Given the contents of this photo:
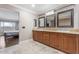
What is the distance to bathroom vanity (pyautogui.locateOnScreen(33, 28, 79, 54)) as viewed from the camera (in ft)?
8.02

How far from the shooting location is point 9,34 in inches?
116

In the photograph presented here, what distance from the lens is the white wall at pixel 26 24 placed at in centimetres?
293

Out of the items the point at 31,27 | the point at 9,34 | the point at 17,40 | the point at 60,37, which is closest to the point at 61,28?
the point at 60,37

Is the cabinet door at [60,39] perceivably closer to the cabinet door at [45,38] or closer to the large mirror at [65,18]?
the large mirror at [65,18]

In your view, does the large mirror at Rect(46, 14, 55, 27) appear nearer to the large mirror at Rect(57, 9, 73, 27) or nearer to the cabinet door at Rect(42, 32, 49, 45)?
the large mirror at Rect(57, 9, 73, 27)

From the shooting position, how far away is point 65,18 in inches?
125

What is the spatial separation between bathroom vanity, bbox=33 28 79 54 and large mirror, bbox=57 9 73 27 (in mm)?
361

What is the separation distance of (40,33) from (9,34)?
1478mm

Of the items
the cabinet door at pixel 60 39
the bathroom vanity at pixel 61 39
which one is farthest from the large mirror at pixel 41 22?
the cabinet door at pixel 60 39

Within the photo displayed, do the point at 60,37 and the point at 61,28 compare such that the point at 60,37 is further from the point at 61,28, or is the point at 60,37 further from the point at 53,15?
the point at 53,15

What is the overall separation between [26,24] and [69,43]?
1.63 metres

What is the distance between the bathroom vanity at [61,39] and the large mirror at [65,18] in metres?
0.36

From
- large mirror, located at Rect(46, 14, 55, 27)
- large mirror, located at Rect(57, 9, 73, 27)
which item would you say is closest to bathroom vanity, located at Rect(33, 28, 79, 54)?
large mirror, located at Rect(46, 14, 55, 27)

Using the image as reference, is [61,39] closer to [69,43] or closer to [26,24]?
[69,43]
